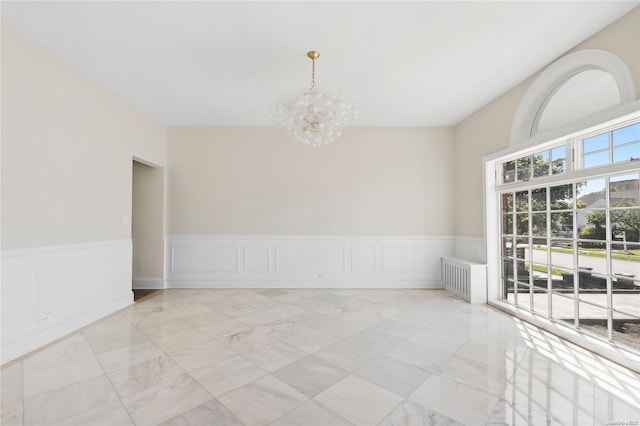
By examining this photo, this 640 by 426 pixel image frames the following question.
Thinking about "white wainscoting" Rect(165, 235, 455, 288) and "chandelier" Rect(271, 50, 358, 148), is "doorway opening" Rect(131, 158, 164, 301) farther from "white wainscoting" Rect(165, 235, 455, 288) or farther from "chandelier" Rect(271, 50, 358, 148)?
"chandelier" Rect(271, 50, 358, 148)

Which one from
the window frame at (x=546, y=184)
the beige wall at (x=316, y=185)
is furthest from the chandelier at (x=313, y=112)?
the window frame at (x=546, y=184)

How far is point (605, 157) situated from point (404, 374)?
9.58 feet

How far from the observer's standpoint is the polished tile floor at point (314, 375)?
1.80 meters

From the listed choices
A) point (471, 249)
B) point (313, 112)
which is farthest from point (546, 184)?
point (313, 112)

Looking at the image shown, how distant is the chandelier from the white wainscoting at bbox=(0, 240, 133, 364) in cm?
292

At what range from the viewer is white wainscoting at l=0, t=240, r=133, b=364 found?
2551 millimetres

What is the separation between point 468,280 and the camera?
428 cm

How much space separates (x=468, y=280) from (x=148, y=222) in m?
5.82

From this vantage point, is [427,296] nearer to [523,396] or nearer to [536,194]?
[536,194]

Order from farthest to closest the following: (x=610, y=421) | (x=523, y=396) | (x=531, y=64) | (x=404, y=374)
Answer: (x=531, y=64) → (x=404, y=374) → (x=523, y=396) → (x=610, y=421)

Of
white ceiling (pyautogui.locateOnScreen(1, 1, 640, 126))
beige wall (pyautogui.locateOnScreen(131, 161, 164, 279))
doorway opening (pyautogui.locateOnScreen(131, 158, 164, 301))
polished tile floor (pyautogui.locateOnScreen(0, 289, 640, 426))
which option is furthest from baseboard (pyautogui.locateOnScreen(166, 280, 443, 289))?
white ceiling (pyautogui.locateOnScreen(1, 1, 640, 126))

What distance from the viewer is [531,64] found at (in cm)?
312

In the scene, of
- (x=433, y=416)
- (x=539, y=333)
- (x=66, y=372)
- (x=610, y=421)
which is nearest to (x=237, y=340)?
(x=66, y=372)

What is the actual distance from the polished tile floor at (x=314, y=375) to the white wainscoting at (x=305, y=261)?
151 cm
